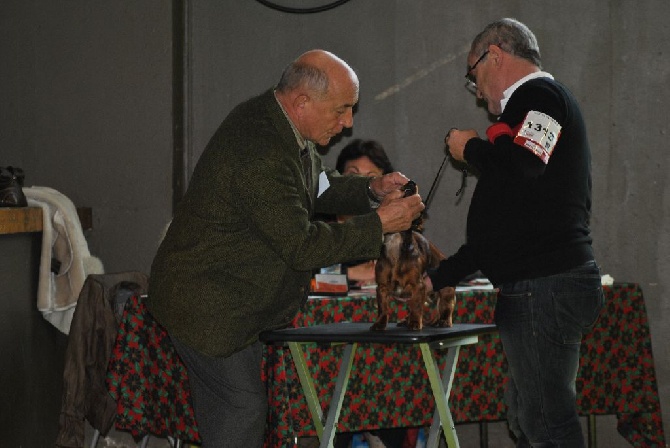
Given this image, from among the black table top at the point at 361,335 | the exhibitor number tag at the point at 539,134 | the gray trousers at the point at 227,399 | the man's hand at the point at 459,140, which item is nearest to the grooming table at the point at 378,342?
the black table top at the point at 361,335

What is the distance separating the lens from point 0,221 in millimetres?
3914

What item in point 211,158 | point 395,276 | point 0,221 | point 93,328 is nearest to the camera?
point 211,158

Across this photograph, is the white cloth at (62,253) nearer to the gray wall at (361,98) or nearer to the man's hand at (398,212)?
the gray wall at (361,98)

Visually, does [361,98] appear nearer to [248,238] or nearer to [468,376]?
[468,376]

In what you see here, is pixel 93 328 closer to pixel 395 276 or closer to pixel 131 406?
pixel 131 406

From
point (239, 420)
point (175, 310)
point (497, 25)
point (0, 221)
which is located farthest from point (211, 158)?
point (0, 221)

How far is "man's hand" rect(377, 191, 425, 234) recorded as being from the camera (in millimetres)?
2873

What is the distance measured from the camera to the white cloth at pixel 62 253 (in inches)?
179

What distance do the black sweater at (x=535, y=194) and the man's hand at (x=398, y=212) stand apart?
7.7 inches

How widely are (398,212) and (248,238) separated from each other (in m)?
0.43

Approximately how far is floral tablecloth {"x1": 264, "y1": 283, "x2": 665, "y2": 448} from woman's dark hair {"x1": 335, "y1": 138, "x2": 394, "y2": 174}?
1003 millimetres

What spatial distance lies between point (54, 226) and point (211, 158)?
2.10m

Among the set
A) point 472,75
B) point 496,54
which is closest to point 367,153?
point 472,75

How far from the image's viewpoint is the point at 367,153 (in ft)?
16.2
